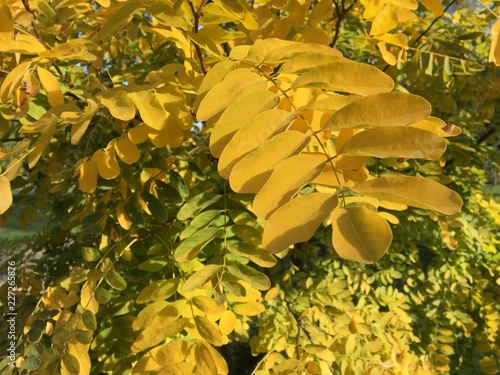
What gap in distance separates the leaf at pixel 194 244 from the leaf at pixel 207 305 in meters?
0.09

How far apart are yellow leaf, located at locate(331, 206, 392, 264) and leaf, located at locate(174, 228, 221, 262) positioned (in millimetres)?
362

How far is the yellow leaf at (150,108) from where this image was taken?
27.6 inches

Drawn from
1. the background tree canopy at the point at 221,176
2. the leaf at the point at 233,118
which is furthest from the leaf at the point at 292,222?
the leaf at the point at 233,118

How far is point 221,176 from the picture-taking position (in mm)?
516

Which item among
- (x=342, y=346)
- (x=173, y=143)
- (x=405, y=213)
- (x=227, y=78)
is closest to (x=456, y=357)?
(x=405, y=213)

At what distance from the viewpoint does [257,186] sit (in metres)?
0.50

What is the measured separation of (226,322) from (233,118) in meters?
0.46

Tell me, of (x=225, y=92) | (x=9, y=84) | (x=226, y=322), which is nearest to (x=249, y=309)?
(x=226, y=322)

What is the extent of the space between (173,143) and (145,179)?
21 centimetres

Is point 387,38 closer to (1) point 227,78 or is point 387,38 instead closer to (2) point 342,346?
(1) point 227,78

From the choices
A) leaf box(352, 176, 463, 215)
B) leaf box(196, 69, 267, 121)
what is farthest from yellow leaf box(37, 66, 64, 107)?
leaf box(352, 176, 463, 215)

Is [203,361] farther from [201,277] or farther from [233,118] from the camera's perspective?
[233,118]

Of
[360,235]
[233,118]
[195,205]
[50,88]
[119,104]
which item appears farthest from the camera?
[195,205]

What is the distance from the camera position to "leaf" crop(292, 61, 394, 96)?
19.9 inches
